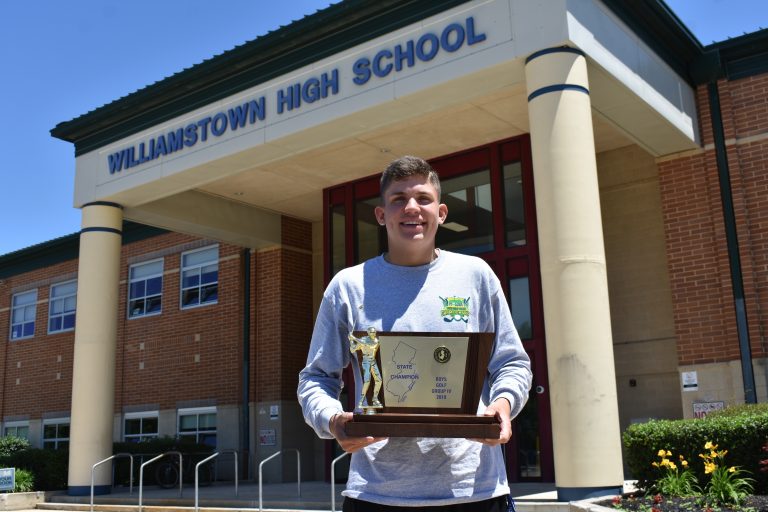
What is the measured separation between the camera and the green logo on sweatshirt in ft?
8.55

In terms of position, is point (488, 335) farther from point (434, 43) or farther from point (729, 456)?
point (434, 43)

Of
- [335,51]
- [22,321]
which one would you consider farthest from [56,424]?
[335,51]

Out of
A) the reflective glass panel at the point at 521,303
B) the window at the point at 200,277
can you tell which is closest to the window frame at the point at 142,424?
the window at the point at 200,277

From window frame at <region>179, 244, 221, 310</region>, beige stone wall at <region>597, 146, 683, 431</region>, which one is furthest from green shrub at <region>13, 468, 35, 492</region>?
beige stone wall at <region>597, 146, 683, 431</region>

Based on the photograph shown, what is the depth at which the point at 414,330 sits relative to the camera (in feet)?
8.51

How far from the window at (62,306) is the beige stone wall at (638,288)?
17268 millimetres

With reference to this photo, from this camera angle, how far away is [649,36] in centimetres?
1318

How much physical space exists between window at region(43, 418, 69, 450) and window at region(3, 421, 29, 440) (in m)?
1.01

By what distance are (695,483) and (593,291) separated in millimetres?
2737

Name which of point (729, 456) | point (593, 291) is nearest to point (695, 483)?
point (729, 456)

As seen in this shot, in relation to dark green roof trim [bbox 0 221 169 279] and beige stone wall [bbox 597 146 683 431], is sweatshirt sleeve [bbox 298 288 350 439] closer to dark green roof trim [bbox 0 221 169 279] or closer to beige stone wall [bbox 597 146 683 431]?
beige stone wall [bbox 597 146 683 431]

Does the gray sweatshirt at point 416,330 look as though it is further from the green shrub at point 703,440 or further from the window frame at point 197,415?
the window frame at point 197,415

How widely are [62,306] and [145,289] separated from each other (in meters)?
4.14

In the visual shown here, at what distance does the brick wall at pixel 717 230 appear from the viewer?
13.4 metres
